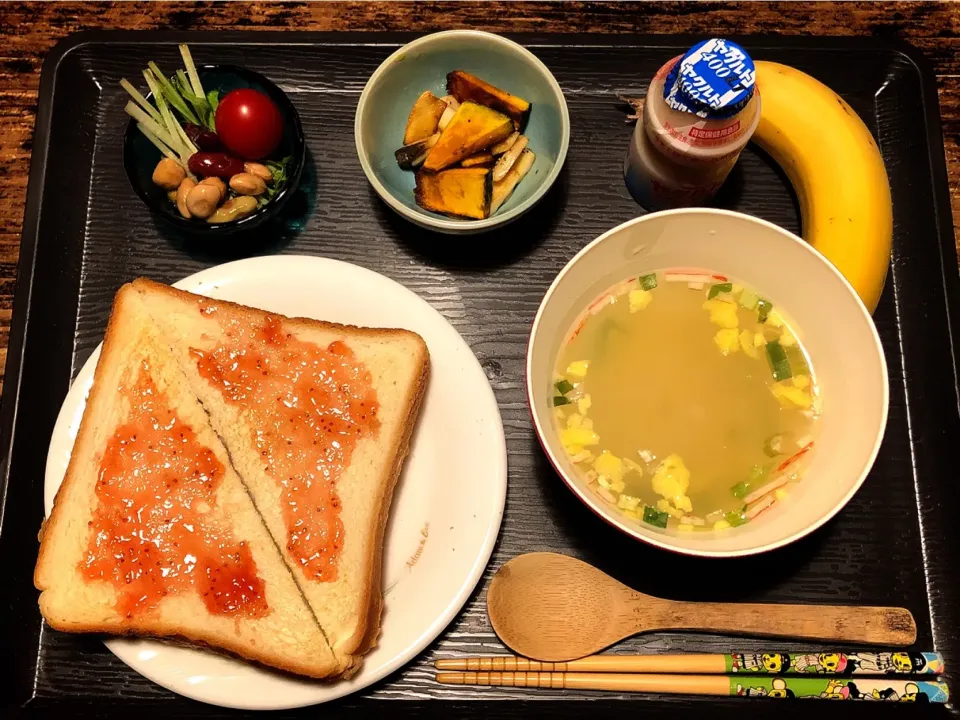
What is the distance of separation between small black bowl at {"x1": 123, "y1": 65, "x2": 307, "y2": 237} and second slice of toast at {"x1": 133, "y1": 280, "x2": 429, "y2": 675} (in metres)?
0.18

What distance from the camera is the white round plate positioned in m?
1.51

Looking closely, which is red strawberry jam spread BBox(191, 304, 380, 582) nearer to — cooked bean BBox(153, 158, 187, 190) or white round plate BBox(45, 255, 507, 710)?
white round plate BBox(45, 255, 507, 710)

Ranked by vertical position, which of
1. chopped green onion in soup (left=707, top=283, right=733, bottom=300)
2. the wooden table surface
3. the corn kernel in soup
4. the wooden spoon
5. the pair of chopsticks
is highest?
the wooden table surface

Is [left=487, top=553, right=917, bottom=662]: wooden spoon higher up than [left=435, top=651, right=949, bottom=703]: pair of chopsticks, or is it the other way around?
[left=487, top=553, right=917, bottom=662]: wooden spoon

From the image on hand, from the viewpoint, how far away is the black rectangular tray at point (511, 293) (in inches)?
64.0

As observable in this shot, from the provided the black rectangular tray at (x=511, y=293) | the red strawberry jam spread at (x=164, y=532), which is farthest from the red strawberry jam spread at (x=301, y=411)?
the black rectangular tray at (x=511, y=293)

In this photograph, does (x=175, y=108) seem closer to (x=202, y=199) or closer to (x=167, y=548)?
(x=202, y=199)

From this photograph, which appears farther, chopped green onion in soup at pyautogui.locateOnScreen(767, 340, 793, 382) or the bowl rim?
chopped green onion in soup at pyautogui.locateOnScreen(767, 340, 793, 382)

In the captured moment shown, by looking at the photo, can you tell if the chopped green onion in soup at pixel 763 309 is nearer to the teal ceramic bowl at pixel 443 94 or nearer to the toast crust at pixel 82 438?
the teal ceramic bowl at pixel 443 94

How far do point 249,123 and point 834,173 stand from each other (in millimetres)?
1432

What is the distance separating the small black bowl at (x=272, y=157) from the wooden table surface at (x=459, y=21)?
353 mm

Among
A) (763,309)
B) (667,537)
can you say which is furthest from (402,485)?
(763,309)

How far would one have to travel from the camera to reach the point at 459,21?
2031mm

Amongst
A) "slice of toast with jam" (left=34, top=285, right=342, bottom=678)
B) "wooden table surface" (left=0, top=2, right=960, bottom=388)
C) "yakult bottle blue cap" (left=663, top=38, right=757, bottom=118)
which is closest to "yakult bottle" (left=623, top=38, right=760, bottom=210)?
"yakult bottle blue cap" (left=663, top=38, right=757, bottom=118)
